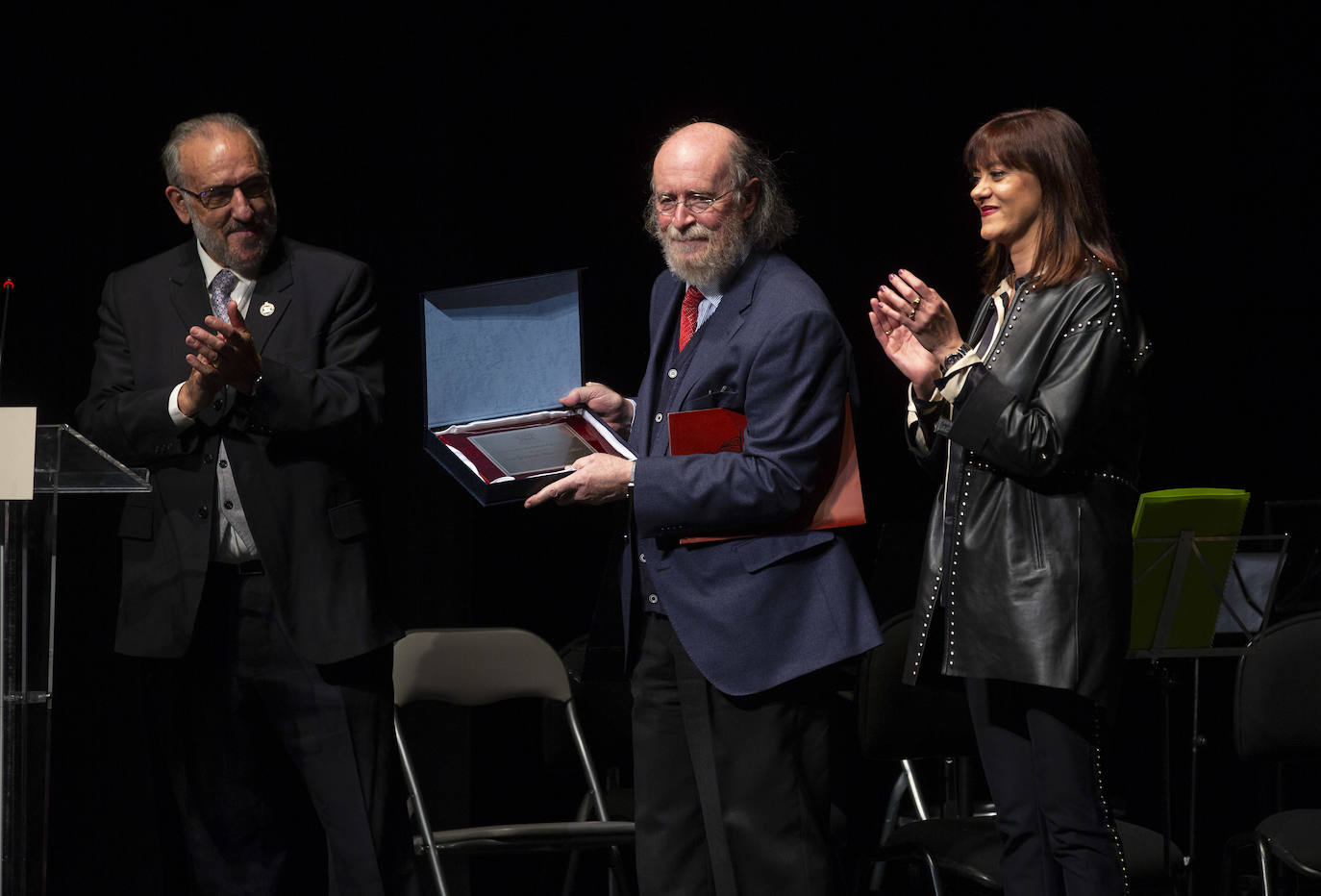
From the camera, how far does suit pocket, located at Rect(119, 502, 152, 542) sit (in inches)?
110

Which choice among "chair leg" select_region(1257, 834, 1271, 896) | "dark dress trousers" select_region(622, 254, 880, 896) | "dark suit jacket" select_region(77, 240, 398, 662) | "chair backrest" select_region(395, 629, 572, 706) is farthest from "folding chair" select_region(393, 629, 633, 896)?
"chair leg" select_region(1257, 834, 1271, 896)

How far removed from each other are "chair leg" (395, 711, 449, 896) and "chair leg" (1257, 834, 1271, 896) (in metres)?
1.80

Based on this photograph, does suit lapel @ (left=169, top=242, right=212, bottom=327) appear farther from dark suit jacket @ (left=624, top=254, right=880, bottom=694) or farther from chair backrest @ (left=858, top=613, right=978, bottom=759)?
chair backrest @ (left=858, top=613, right=978, bottom=759)

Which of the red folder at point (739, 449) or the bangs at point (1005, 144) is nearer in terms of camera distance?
the red folder at point (739, 449)

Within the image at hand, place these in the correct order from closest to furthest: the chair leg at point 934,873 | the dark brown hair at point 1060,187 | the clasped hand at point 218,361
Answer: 1. the clasped hand at point 218,361
2. the dark brown hair at point 1060,187
3. the chair leg at point 934,873

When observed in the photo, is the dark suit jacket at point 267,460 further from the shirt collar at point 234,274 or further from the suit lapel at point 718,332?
the suit lapel at point 718,332

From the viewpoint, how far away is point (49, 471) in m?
2.21

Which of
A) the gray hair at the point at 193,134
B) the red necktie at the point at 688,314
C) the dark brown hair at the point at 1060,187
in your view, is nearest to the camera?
the dark brown hair at the point at 1060,187

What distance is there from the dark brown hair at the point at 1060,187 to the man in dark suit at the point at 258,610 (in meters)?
1.32

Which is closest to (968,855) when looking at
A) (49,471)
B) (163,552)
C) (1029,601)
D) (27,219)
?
(1029,601)

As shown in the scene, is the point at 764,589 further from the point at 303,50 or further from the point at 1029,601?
the point at 303,50

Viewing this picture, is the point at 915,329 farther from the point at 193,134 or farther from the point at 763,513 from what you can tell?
the point at 193,134

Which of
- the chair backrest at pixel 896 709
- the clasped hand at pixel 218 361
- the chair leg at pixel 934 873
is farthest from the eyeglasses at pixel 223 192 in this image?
the chair leg at pixel 934 873

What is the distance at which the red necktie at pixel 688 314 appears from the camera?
2811 mm
